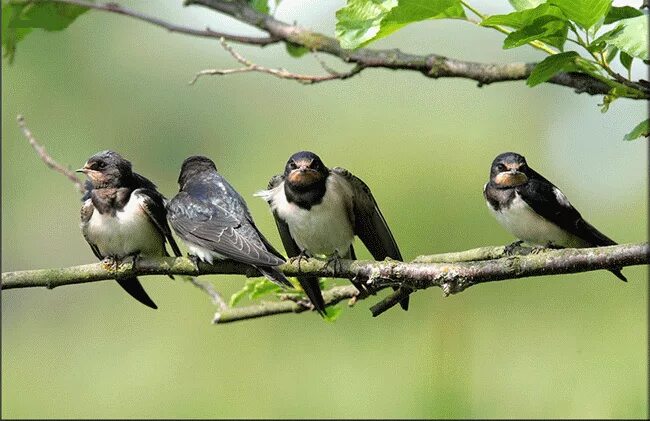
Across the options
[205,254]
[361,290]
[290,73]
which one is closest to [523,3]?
[290,73]

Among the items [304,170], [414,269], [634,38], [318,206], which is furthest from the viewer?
[318,206]

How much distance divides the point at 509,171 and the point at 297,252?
675mm

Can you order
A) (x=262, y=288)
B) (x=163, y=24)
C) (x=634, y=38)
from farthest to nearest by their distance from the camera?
(x=262, y=288) → (x=163, y=24) → (x=634, y=38)

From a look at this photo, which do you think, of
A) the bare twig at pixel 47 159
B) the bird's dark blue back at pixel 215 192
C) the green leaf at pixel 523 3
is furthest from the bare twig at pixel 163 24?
the green leaf at pixel 523 3

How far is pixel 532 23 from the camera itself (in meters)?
1.49

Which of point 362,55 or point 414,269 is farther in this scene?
point 362,55

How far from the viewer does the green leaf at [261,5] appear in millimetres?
2350

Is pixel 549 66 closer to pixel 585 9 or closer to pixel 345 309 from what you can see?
pixel 585 9

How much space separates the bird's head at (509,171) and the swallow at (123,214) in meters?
0.96

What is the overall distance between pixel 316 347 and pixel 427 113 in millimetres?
7796

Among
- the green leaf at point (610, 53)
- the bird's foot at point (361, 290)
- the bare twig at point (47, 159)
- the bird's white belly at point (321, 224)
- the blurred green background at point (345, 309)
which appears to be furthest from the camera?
the blurred green background at point (345, 309)

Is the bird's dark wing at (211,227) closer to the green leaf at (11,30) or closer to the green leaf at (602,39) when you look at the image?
the green leaf at (11,30)

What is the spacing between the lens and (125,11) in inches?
87.6

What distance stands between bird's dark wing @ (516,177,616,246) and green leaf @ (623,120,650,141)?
3.58 feet
